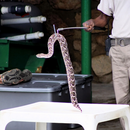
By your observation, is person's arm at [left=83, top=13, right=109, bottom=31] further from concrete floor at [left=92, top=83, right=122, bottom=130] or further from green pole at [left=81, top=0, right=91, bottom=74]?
green pole at [left=81, top=0, right=91, bottom=74]

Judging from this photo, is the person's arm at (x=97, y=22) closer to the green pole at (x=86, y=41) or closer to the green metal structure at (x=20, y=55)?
the green pole at (x=86, y=41)

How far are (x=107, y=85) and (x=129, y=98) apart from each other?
264 cm

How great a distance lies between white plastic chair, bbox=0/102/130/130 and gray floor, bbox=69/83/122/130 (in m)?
1.12

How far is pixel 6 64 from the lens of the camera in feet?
10.5

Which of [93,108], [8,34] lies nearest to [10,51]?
[8,34]

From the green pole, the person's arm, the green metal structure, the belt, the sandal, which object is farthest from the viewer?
the green pole

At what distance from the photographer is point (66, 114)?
4.56 feet

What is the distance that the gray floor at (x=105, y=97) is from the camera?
272 centimetres

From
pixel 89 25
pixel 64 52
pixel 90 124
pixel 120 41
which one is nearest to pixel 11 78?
pixel 89 25

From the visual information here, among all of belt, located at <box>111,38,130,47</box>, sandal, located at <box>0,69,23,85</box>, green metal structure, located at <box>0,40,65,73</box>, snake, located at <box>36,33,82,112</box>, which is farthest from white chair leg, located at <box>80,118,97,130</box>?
green metal structure, located at <box>0,40,65,73</box>

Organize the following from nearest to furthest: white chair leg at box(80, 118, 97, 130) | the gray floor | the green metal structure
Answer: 1. white chair leg at box(80, 118, 97, 130)
2. the gray floor
3. the green metal structure

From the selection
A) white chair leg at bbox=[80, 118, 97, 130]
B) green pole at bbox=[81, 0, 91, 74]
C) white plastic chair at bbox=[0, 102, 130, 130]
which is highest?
green pole at bbox=[81, 0, 91, 74]

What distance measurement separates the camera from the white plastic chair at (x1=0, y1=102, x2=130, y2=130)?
1382 millimetres

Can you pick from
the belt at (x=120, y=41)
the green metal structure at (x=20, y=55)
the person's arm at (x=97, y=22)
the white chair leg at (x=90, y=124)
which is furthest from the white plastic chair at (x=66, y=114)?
the green metal structure at (x=20, y=55)
